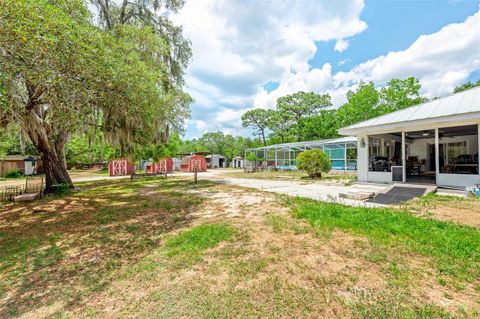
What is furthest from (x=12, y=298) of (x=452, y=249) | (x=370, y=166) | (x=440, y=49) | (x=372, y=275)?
(x=440, y=49)

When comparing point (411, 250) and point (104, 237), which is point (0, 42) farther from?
point (411, 250)

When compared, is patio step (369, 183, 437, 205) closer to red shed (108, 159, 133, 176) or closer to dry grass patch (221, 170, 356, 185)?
dry grass patch (221, 170, 356, 185)

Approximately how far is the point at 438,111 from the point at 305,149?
13.0m

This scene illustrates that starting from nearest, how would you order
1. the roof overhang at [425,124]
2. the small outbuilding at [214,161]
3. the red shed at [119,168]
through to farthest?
the roof overhang at [425,124]
the red shed at [119,168]
the small outbuilding at [214,161]

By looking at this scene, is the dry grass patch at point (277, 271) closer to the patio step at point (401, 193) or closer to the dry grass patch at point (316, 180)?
the patio step at point (401, 193)

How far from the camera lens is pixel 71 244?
402 centimetres

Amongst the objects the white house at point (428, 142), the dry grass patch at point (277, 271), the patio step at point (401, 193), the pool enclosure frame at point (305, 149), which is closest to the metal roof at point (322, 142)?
the pool enclosure frame at point (305, 149)

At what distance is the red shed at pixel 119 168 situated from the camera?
21188 millimetres

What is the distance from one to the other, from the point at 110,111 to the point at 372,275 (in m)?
8.41

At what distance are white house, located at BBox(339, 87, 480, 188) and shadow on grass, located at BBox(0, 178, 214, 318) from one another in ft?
25.8

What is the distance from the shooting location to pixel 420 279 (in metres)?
2.42

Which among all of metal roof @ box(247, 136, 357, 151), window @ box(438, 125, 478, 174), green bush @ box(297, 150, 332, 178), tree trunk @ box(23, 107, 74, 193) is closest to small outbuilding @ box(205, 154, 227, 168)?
metal roof @ box(247, 136, 357, 151)

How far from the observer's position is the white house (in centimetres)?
736

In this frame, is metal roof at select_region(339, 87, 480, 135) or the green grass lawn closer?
the green grass lawn
